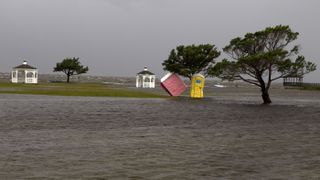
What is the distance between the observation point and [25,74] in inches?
4082

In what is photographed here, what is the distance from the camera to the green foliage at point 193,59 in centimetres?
10138

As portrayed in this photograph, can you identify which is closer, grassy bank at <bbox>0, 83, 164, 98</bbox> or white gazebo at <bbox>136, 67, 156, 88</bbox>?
grassy bank at <bbox>0, 83, 164, 98</bbox>

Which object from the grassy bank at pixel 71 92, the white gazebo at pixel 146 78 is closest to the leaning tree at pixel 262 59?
the grassy bank at pixel 71 92

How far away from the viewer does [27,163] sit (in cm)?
1545

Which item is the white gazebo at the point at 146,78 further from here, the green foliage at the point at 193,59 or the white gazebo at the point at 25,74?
the white gazebo at the point at 25,74

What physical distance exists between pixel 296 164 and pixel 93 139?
362 inches

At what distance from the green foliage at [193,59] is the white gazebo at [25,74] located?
89.4ft

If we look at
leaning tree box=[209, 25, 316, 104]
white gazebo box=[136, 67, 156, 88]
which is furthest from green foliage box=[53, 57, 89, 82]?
leaning tree box=[209, 25, 316, 104]

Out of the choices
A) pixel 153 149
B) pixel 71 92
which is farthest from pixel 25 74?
pixel 153 149

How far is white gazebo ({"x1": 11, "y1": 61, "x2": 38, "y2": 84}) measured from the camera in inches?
4060

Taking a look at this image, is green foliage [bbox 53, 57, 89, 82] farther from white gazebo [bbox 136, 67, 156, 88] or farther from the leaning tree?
the leaning tree

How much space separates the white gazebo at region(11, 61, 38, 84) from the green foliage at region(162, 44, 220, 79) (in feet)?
89.4

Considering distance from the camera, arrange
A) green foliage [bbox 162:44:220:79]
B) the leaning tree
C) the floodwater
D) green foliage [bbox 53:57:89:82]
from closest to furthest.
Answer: the floodwater < the leaning tree < green foliage [bbox 162:44:220:79] < green foliage [bbox 53:57:89:82]

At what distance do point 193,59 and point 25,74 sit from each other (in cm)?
3373
